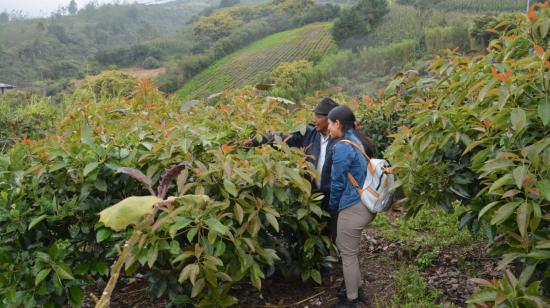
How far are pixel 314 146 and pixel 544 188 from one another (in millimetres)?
1736

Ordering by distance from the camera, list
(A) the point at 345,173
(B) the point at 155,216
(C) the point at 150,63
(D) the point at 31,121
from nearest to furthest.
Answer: (B) the point at 155,216, (A) the point at 345,173, (D) the point at 31,121, (C) the point at 150,63

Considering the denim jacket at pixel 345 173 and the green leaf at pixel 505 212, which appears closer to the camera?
the green leaf at pixel 505 212

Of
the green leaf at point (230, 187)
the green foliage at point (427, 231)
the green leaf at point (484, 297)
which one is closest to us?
the green leaf at point (484, 297)

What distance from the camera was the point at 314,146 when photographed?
10.5 feet

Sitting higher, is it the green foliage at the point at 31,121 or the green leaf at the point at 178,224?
the green leaf at the point at 178,224

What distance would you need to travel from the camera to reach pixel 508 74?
71.7 inches

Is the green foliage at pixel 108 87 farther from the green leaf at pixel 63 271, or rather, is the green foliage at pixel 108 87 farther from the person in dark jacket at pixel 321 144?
the green leaf at pixel 63 271

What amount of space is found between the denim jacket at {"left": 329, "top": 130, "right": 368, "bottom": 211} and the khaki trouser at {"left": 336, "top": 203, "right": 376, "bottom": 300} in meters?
0.05

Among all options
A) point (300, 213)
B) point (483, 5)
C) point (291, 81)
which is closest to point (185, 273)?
point (300, 213)

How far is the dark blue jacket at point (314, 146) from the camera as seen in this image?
293 cm

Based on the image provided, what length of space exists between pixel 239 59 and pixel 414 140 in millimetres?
40735

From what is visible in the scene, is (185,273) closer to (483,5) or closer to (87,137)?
(87,137)

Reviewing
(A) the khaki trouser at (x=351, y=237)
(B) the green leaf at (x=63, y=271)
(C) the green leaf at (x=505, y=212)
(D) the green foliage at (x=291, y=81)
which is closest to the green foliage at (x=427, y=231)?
(A) the khaki trouser at (x=351, y=237)

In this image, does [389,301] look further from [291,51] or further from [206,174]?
[291,51]
